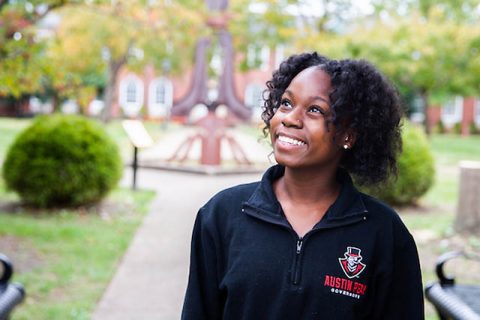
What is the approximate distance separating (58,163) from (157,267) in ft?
11.8

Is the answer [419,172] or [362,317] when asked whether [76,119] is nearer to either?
[419,172]

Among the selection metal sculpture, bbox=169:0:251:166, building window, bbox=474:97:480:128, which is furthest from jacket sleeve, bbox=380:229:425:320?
building window, bbox=474:97:480:128

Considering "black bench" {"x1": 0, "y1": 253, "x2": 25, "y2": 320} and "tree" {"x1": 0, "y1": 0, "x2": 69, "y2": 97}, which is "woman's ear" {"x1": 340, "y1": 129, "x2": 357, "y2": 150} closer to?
"black bench" {"x1": 0, "y1": 253, "x2": 25, "y2": 320}

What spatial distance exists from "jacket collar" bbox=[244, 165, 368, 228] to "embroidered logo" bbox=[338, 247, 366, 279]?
3.3 inches

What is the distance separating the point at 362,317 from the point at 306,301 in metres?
0.19

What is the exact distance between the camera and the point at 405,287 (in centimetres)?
197

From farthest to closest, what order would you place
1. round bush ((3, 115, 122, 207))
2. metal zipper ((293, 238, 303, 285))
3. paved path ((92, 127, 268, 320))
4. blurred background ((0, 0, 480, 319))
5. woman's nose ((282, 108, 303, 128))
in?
round bush ((3, 115, 122, 207)), blurred background ((0, 0, 480, 319)), paved path ((92, 127, 268, 320)), woman's nose ((282, 108, 303, 128)), metal zipper ((293, 238, 303, 285))

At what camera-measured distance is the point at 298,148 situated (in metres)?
1.98

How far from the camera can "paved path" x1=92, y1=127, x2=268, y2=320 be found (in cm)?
548

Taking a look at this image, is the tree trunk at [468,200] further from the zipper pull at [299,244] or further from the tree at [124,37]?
the zipper pull at [299,244]

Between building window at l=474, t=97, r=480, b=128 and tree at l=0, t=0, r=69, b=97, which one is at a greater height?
tree at l=0, t=0, r=69, b=97

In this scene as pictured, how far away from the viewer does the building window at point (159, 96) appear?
5144 cm

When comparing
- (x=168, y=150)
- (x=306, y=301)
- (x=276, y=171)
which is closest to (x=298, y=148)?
(x=276, y=171)

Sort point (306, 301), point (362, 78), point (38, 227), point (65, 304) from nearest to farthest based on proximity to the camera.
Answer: point (306, 301)
point (362, 78)
point (65, 304)
point (38, 227)
